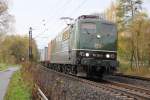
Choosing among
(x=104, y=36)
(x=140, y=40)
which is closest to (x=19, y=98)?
(x=104, y=36)

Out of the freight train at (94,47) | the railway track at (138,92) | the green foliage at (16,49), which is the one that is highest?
the green foliage at (16,49)

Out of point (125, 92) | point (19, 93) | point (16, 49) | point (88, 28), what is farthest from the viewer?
point (16, 49)

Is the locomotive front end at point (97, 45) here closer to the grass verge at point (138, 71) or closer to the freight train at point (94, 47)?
the freight train at point (94, 47)

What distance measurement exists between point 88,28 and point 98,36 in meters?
0.79

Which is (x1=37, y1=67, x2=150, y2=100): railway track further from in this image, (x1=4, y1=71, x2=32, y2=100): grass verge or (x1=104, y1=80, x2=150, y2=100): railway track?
(x1=4, y1=71, x2=32, y2=100): grass verge

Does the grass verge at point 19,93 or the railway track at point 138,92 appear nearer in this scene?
the railway track at point 138,92

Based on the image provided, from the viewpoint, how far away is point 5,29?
71.6 metres

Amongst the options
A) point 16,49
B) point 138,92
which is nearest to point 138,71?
point 138,92

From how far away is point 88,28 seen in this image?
2575 centimetres

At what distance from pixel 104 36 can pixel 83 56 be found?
1752mm

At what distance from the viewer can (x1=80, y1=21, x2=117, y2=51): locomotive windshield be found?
25.2m

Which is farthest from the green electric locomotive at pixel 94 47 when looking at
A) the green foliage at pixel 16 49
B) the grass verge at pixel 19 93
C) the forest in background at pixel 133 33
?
the green foliage at pixel 16 49

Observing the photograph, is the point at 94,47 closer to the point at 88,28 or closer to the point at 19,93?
the point at 88,28

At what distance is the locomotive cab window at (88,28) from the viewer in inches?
1006
